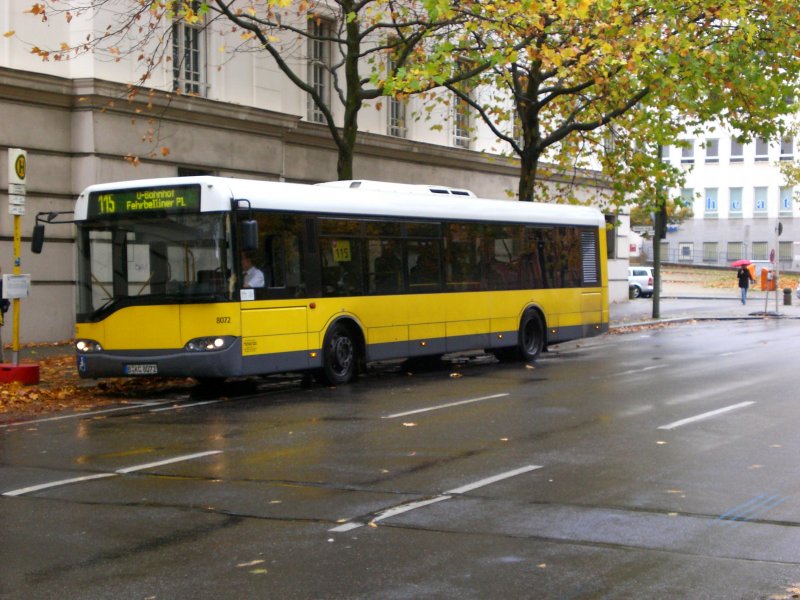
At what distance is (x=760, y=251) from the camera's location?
8756 centimetres

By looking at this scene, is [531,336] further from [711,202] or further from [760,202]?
[711,202]

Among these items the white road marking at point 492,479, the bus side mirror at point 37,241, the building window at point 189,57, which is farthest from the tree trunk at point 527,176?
the white road marking at point 492,479

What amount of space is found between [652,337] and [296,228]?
15.6 meters

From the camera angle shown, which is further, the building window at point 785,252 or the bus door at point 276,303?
the building window at point 785,252

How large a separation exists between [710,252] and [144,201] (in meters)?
78.4

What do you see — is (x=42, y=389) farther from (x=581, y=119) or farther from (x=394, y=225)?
→ (x=581, y=119)

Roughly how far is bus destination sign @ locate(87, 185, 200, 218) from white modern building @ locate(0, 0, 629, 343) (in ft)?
20.2

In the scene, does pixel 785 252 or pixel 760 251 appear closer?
pixel 785 252

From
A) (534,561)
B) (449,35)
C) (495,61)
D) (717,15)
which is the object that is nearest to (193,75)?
(449,35)

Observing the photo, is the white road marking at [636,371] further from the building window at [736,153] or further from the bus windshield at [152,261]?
the building window at [736,153]

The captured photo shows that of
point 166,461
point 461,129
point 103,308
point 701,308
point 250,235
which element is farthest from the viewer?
point 701,308

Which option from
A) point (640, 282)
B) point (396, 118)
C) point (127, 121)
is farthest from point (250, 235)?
point (640, 282)

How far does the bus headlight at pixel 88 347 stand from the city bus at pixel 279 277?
14 millimetres

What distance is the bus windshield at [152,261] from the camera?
15.9 meters
